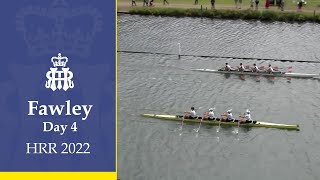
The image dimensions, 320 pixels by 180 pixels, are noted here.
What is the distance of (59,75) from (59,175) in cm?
143

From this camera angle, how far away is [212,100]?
33.8 meters

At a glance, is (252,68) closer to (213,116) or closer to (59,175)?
(213,116)

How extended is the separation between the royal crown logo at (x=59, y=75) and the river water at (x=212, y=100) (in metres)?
17.5

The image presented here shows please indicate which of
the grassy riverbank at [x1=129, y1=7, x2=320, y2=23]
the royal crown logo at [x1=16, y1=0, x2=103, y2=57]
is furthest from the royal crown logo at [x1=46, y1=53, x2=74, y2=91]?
the grassy riverbank at [x1=129, y1=7, x2=320, y2=23]

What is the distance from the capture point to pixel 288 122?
30.8m

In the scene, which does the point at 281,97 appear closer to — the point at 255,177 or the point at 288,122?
the point at 288,122

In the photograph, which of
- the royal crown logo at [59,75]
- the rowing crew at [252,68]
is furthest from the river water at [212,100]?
the royal crown logo at [59,75]

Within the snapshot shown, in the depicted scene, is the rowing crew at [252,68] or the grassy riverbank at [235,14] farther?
the grassy riverbank at [235,14]

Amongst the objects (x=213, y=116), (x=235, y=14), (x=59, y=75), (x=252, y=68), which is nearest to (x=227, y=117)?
(x=213, y=116)

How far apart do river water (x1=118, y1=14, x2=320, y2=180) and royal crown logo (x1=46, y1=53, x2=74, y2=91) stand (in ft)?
57.4

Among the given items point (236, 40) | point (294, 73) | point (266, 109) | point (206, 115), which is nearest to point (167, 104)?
point (206, 115)

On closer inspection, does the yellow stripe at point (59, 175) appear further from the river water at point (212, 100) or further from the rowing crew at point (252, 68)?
the rowing crew at point (252, 68)

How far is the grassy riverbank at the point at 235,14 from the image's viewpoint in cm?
5275

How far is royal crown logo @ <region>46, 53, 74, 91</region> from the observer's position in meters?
7.24
